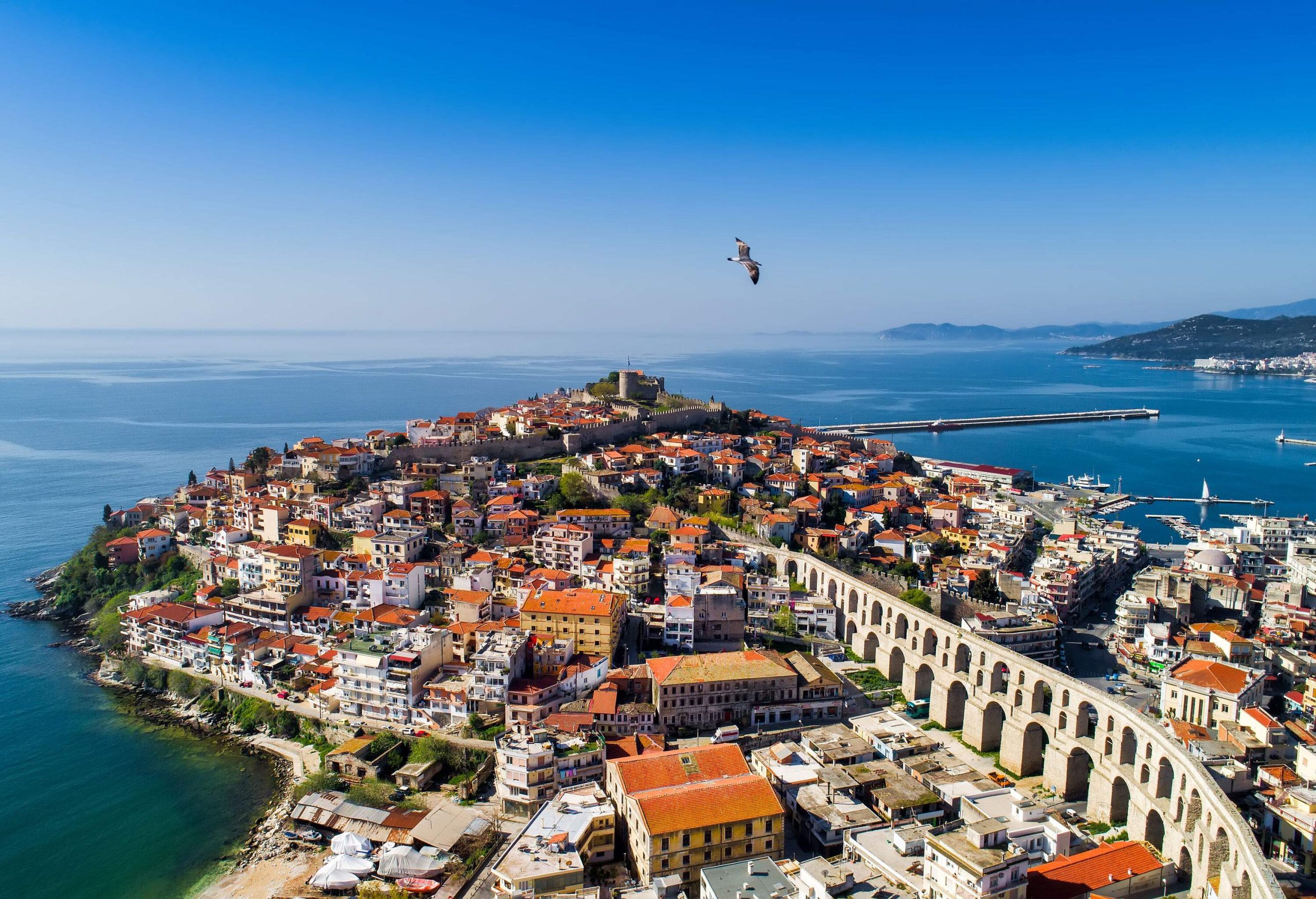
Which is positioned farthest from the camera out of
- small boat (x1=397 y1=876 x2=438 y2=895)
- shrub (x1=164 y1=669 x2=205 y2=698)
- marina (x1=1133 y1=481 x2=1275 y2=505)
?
marina (x1=1133 y1=481 x2=1275 y2=505)

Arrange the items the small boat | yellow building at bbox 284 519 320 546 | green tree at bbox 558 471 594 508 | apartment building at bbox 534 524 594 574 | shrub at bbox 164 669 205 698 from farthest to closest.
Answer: green tree at bbox 558 471 594 508, yellow building at bbox 284 519 320 546, apartment building at bbox 534 524 594 574, shrub at bbox 164 669 205 698, the small boat

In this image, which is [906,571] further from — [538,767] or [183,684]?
[183,684]

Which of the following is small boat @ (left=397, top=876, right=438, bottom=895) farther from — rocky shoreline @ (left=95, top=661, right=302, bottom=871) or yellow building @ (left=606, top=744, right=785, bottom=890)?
yellow building @ (left=606, top=744, right=785, bottom=890)

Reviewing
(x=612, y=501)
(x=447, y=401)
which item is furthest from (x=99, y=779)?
(x=447, y=401)

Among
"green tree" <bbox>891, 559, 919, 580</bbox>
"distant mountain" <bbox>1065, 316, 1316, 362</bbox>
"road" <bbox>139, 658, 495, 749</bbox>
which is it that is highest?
"distant mountain" <bbox>1065, 316, 1316, 362</bbox>

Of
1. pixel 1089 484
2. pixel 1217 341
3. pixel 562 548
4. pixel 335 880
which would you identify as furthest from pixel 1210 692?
pixel 1217 341

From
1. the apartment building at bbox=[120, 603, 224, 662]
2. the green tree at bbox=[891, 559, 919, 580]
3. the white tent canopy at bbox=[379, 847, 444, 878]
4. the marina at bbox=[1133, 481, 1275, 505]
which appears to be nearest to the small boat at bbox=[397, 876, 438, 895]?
the white tent canopy at bbox=[379, 847, 444, 878]

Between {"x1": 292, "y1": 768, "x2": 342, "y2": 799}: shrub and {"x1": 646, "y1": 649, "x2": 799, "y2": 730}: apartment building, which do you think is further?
{"x1": 646, "y1": 649, "x2": 799, "y2": 730}: apartment building

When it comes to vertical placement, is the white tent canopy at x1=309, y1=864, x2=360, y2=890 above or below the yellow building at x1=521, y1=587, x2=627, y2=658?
below
